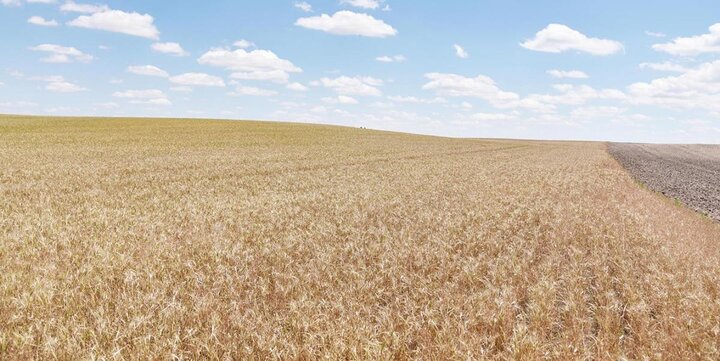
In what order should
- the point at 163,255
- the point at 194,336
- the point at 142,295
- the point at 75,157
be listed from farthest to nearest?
the point at 75,157 < the point at 163,255 < the point at 142,295 < the point at 194,336

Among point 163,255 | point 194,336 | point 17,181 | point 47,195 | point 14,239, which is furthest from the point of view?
point 17,181

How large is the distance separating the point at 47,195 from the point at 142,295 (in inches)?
405

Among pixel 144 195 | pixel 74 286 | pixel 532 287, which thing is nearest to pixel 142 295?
pixel 74 286

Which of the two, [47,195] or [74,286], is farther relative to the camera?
[47,195]

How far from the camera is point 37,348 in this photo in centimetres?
453

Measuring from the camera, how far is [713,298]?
22.4 feet

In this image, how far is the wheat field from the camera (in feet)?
16.1

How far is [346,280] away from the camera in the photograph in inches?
269

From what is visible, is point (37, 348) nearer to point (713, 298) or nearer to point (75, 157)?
point (713, 298)

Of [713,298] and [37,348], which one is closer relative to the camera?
[37,348]

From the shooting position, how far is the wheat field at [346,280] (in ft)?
16.1

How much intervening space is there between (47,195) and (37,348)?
11.2m

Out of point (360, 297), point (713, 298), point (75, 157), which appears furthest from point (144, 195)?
point (75, 157)

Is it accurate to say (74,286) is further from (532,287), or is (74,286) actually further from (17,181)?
(17,181)
